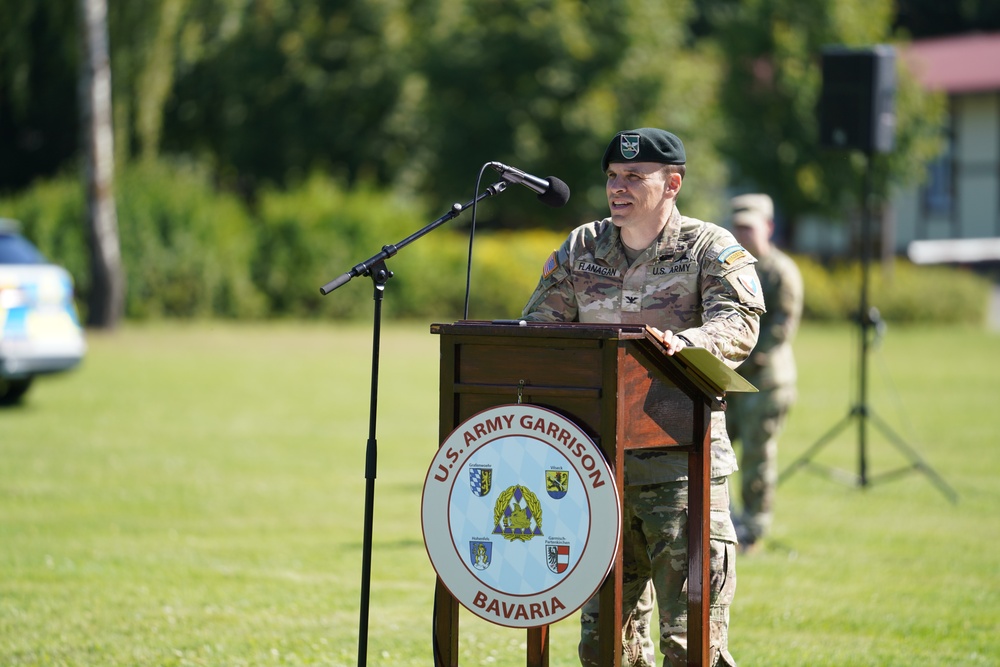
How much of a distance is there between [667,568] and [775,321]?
4.61 metres

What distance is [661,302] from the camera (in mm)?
4875

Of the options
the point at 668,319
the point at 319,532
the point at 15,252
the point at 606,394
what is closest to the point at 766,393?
the point at 319,532

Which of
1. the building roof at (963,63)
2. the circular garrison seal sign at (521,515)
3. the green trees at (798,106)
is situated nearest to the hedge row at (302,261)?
the green trees at (798,106)

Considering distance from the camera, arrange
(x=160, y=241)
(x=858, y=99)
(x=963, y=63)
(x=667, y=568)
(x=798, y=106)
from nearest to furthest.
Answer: (x=667, y=568) < (x=858, y=99) < (x=160, y=241) < (x=798, y=106) < (x=963, y=63)

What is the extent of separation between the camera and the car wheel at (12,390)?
16.1m

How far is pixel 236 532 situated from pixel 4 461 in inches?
146

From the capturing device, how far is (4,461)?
40.1ft

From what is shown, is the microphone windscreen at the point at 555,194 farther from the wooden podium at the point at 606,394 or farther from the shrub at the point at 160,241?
the shrub at the point at 160,241

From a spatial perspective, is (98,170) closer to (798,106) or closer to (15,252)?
(15,252)

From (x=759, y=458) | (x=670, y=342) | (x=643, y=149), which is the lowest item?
(x=759, y=458)

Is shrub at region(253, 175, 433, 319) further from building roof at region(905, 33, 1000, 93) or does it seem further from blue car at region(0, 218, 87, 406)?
building roof at region(905, 33, 1000, 93)

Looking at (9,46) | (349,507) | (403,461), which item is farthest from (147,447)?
(9,46)

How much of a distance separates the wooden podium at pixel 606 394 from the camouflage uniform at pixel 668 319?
0.16 meters

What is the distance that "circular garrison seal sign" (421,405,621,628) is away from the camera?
4.10 meters
